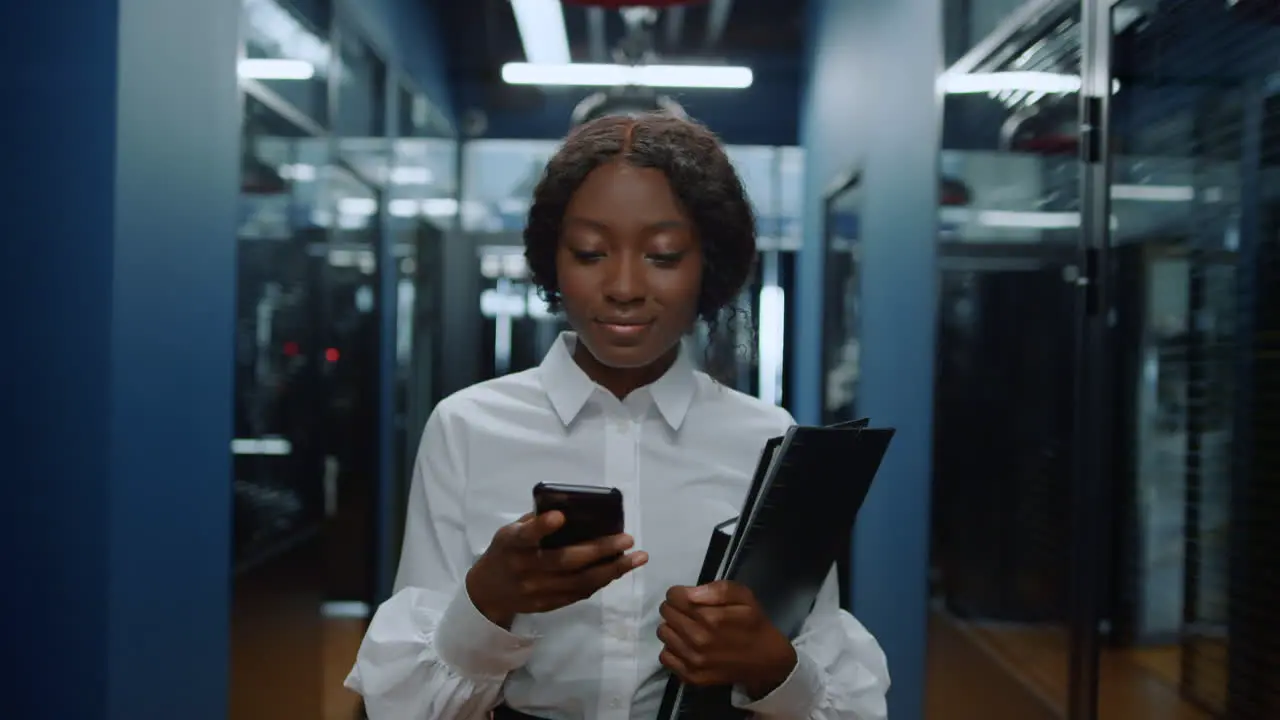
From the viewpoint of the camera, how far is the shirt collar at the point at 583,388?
3.84 ft

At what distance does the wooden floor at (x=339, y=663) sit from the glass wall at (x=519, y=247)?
236 cm

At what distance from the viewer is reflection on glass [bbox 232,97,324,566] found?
3.31m

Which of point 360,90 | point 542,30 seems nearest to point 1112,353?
point 360,90

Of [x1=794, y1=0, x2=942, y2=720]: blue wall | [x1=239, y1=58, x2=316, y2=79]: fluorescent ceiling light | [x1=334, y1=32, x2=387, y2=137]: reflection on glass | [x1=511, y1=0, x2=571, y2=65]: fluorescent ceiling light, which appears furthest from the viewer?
[x1=511, y1=0, x2=571, y2=65]: fluorescent ceiling light

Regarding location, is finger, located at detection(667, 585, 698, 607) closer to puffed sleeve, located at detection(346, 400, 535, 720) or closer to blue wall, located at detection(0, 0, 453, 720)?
puffed sleeve, located at detection(346, 400, 535, 720)

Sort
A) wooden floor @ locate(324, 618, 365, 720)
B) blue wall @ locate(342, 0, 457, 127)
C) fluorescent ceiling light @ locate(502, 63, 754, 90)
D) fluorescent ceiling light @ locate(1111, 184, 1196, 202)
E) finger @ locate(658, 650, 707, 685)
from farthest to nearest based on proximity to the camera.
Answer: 1. fluorescent ceiling light @ locate(502, 63, 754, 90)
2. blue wall @ locate(342, 0, 457, 127)
3. wooden floor @ locate(324, 618, 365, 720)
4. fluorescent ceiling light @ locate(1111, 184, 1196, 202)
5. finger @ locate(658, 650, 707, 685)

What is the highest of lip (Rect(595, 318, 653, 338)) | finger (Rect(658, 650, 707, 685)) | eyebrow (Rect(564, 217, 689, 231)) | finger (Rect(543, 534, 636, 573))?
eyebrow (Rect(564, 217, 689, 231))

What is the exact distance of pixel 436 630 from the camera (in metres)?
1.06

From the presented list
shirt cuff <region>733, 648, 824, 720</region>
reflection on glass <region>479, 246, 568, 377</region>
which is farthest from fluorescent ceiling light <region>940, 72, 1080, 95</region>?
reflection on glass <region>479, 246, 568, 377</region>

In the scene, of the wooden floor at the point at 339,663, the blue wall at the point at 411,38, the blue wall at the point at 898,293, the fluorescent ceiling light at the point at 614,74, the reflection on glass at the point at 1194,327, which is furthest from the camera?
the fluorescent ceiling light at the point at 614,74

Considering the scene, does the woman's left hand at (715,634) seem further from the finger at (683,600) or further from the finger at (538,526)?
the finger at (538,526)

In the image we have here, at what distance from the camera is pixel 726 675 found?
3.34 feet

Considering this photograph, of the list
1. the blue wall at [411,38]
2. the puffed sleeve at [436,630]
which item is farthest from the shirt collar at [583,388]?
the blue wall at [411,38]

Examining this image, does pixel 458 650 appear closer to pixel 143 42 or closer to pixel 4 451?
pixel 4 451
